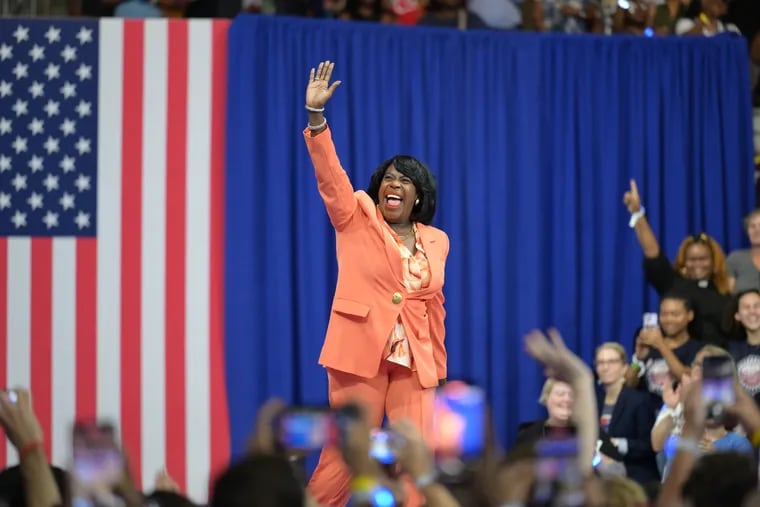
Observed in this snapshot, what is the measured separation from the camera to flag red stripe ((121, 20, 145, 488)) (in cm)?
704

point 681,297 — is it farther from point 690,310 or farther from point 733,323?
point 733,323

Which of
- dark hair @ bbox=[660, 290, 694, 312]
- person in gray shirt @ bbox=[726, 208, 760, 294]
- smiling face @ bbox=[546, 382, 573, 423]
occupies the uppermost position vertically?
person in gray shirt @ bbox=[726, 208, 760, 294]

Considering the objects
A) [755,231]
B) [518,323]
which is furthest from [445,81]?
[755,231]

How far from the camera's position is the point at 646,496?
113 inches

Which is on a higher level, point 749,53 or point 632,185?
point 749,53

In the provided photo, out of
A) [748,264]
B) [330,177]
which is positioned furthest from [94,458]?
[748,264]

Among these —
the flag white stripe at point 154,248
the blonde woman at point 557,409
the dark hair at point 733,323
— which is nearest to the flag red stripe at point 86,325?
the flag white stripe at point 154,248

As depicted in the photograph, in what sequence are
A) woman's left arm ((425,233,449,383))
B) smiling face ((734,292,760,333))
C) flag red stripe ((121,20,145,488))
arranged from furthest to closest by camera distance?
flag red stripe ((121,20,145,488)) < smiling face ((734,292,760,333)) < woman's left arm ((425,233,449,383))

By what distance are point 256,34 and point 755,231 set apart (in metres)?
2.80

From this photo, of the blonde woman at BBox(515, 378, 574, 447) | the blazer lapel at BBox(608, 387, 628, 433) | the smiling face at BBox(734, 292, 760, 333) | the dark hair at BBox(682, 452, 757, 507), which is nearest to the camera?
the dark hair at BBox(682, 452, 757, 507)

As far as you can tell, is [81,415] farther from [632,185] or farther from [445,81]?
[632,185]

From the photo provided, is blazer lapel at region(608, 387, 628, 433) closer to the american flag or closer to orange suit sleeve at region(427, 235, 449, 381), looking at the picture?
orange suit sleeve at region(427, 235, 449, 381)

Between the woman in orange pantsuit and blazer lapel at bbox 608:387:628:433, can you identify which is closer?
the woman in orange pantsuit

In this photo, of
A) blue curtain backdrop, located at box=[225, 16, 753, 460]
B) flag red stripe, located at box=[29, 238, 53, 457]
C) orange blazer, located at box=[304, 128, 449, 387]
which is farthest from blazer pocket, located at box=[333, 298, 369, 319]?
flag red stripe, located at box=[29, 238, 53, 457]
